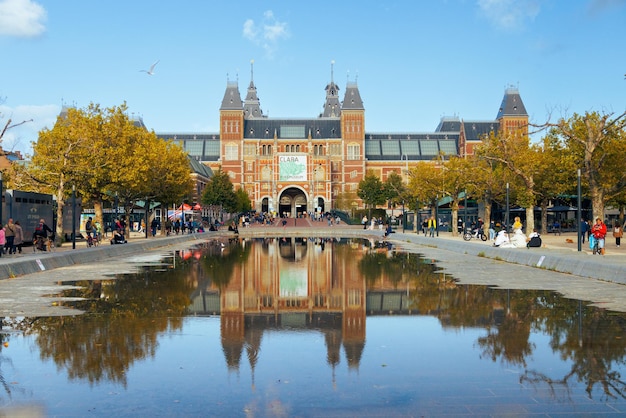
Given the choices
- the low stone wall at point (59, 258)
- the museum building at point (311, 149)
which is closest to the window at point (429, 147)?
the museum building at point (311, 149)

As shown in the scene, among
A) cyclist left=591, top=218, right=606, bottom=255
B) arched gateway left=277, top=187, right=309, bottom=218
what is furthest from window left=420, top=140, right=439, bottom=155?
cyclist left=591, top=218, right=606, bottom=255

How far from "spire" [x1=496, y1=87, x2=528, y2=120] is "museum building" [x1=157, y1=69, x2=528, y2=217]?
0.17 m

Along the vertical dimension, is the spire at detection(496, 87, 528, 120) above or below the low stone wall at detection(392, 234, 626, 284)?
above

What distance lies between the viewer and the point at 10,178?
156 ft

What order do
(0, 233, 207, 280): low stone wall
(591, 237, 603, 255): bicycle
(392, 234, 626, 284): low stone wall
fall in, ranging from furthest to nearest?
(591, 237, 603, 255): bicycle
(0, 233, 207, 280): low stone wall
(392, 234, 626, 284): low stone wall

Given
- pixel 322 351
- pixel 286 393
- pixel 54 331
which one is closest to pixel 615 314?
pixel 322 351

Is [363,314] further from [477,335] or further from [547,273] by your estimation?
[547,273]

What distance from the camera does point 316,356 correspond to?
7961mm

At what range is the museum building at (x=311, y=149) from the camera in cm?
12781


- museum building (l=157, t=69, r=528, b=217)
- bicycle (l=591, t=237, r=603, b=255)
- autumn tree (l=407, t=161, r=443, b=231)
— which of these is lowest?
bicycle (l=591, t=237, r=603, b=255)

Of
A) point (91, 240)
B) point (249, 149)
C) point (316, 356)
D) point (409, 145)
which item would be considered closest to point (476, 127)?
point (409, 145)

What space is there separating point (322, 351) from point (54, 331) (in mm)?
3780

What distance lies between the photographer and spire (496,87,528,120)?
126 m

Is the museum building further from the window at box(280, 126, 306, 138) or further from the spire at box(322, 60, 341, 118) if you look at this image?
the spire at box(322, 60, 341, 118)
